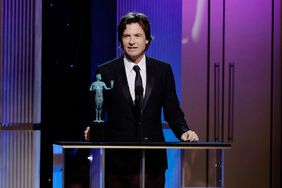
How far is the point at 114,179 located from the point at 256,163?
7.34ft

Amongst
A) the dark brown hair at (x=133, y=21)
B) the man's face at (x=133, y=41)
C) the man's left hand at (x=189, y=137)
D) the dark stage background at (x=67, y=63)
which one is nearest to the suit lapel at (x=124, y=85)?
the man's face at (x=133, y=41)

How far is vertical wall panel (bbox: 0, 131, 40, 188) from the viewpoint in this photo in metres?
4.18

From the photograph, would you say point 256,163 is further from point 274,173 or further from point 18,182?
point 18,182

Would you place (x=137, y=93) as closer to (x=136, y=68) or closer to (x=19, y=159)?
(x=136, y=68)

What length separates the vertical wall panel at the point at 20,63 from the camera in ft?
13.6

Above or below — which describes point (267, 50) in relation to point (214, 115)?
above

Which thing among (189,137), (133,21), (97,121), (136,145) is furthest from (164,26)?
(136,145)

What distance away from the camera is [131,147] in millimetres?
2576

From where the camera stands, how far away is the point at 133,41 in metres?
3.23

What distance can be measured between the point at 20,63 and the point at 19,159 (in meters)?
0.81

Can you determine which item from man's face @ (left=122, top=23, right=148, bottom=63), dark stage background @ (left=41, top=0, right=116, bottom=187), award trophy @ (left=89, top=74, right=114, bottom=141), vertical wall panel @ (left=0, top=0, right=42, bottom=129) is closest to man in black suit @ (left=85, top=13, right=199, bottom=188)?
man's face @ (left=122, top=23, right=148, bottom=63)

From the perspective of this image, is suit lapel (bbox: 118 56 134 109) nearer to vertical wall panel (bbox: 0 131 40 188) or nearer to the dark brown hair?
the dark brown hair

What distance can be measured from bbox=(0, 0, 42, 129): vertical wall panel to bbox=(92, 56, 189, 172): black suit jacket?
3.76 ft

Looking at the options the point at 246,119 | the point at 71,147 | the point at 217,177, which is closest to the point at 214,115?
the point at 246,119
